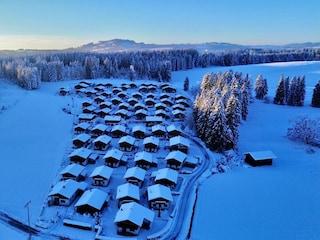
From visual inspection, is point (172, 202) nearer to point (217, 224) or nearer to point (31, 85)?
point (217, 224)

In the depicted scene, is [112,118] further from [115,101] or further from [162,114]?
[115,101]

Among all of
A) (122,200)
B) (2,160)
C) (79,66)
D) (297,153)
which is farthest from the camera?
(79,66)

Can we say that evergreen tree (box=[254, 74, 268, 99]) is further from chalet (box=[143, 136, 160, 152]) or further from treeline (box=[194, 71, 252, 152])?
chalet (box=[143, 136, 160, 152])

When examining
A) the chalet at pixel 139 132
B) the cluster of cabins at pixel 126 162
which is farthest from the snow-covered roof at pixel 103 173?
the chalet at pixel 139 132

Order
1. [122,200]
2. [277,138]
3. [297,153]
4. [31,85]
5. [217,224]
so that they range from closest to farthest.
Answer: [217,224] → [122,200] → [297,153] → [277,138] → [31,85]

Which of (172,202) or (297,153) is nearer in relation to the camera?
(172,202)

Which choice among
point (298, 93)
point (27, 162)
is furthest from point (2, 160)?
point (298, 93)

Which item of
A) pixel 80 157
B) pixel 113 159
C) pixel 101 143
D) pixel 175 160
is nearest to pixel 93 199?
pixel 113 159
